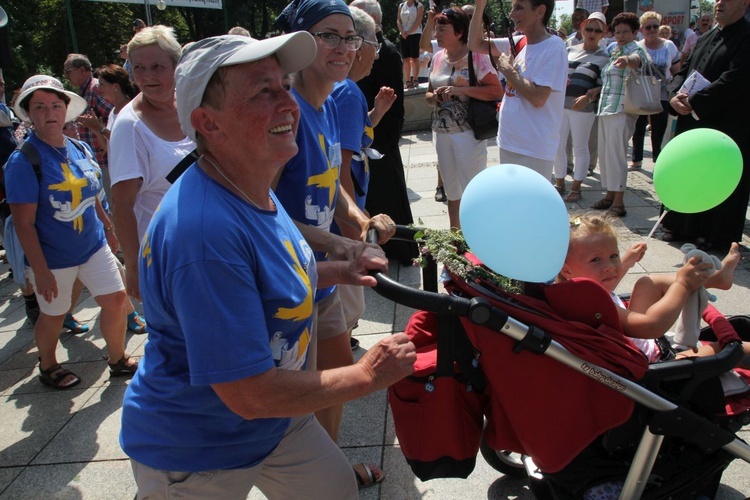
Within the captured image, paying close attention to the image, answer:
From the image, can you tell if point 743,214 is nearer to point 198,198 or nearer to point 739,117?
point 739,117

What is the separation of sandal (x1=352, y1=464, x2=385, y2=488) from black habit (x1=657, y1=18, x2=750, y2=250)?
154 inches

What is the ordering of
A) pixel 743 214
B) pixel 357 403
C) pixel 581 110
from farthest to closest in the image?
pixel 581 110 < pixel 743 214 < pixel 357 403

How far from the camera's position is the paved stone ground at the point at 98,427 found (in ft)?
9.21

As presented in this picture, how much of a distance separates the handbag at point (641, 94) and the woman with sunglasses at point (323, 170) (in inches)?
175

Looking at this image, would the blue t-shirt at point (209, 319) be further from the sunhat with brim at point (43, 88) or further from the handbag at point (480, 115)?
the handbag at point (480, 115)

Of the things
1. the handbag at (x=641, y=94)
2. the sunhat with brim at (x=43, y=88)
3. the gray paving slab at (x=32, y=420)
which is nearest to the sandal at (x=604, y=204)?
the handbag at (x=641, y=94)

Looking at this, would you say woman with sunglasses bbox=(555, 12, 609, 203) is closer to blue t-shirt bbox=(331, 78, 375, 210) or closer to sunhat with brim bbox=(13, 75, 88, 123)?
blue t-shirt bbox=(331, 78, 375, 210)

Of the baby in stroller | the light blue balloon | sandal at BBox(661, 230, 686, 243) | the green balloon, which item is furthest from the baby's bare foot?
sandal at BBox(661, 230, 686, 243)

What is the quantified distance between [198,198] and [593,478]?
1.78 meters

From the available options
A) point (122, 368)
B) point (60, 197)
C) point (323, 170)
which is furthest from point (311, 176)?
point (122, 368)

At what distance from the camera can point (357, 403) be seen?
354 centimetres

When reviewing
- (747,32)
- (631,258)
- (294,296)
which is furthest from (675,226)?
(294,296)

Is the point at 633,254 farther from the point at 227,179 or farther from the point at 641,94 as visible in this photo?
the point at 641,94

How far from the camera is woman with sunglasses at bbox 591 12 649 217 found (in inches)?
247
